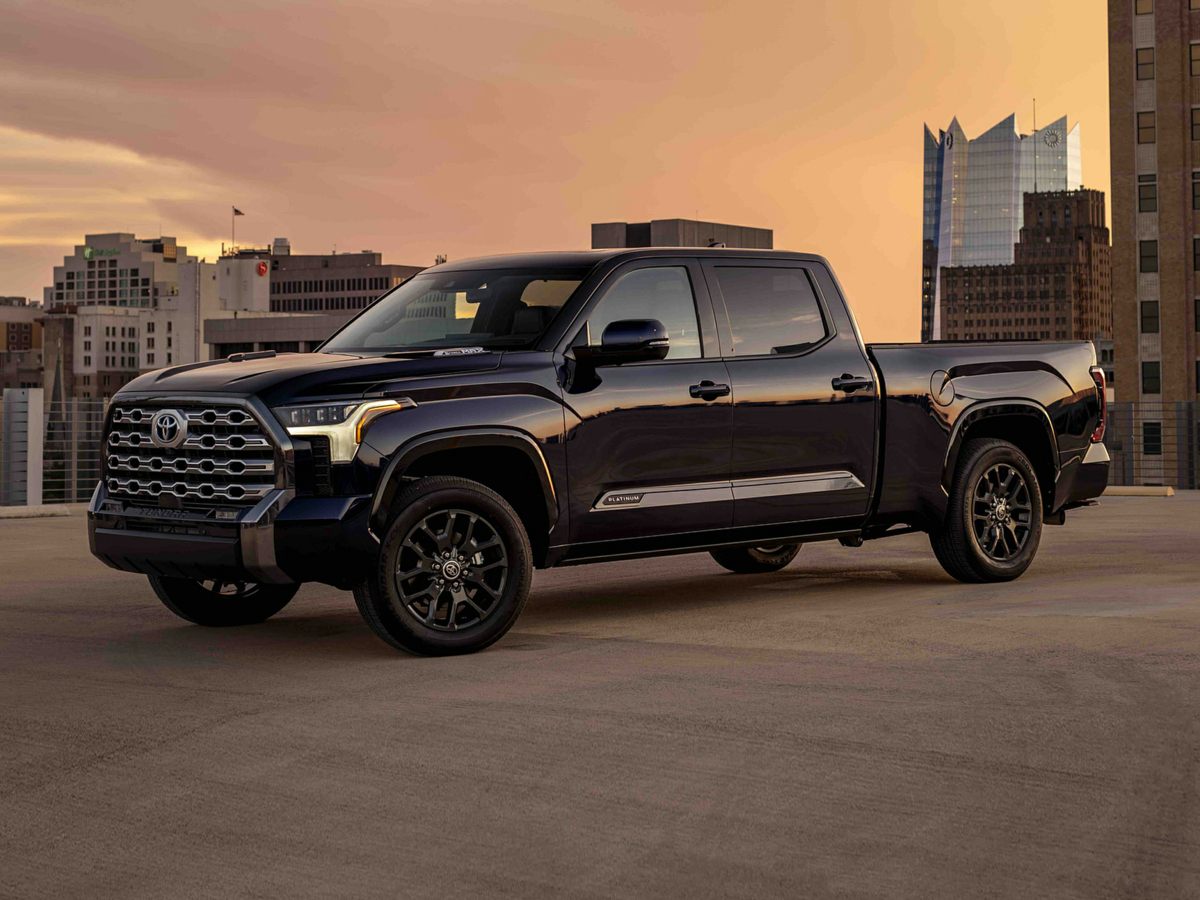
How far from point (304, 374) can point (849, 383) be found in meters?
3.48

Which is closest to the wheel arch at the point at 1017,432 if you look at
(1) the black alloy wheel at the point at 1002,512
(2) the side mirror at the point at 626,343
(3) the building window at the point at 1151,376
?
(1) the black alloy wheel at the point at 1002,512

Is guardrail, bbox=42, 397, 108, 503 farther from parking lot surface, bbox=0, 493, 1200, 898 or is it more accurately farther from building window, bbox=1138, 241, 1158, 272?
building window, bbox=1138, 241, 1158, 272

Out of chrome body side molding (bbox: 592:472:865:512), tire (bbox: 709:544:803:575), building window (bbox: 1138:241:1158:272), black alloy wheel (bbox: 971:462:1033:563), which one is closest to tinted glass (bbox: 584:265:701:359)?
chrome body side molding (bbox: 592:472:865:512)

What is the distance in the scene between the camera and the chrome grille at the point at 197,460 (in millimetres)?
8242

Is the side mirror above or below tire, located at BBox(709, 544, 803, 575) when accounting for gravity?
above

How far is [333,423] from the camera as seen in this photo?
8219mm

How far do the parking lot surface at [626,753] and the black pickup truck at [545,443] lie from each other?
20.2 inches

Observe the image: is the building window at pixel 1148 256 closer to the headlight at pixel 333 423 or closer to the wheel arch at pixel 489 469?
the wheel arch at pixel 489 469

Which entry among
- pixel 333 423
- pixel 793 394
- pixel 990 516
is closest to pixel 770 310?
pixel 793 394

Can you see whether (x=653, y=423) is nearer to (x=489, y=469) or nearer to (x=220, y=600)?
(x=489, y=469)

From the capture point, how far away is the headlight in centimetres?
819

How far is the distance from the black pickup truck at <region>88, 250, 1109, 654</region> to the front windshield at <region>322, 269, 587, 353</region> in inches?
0.7

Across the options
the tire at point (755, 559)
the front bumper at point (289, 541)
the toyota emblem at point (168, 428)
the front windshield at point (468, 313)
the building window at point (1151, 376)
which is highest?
the building window at point (1151, 376)

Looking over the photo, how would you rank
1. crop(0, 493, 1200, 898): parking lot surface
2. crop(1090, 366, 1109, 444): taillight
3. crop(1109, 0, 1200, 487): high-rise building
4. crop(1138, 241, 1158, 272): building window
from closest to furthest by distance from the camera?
A: crop(0, 493, 1200, 898): parking lot surface → crop(1090, 366, 1109, 444): taillight → crop(1109, 0, 1200, 487): high-rise building → crop(1138, 241, 1158, 272): building window
